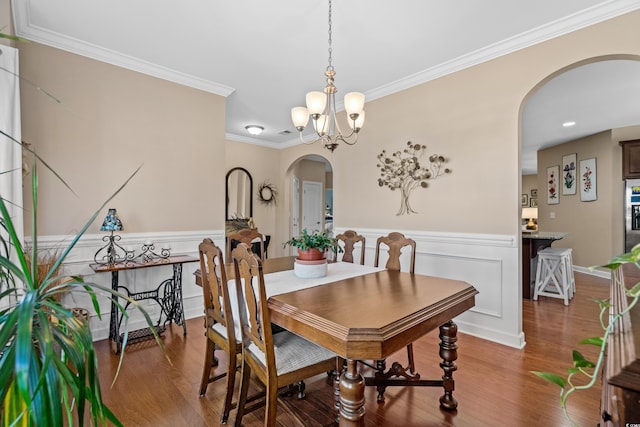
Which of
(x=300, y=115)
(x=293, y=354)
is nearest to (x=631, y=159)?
(x=300, y=115)

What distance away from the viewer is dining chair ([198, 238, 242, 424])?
173 centimetres

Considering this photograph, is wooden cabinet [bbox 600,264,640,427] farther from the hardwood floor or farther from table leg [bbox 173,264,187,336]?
table leg [bbox 173,264,187,336]

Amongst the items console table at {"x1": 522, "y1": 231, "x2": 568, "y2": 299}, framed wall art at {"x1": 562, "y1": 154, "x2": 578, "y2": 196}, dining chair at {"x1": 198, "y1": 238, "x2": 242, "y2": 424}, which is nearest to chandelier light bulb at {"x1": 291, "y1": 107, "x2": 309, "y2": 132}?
dining chair at {"x1": 198, "y1": 238, "x2": 242, "y2": 424}

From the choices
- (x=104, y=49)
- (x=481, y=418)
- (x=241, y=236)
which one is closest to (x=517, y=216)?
(x=481, y=418)

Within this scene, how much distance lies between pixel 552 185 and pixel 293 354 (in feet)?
23.9

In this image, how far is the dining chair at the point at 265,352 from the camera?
4.66 ft

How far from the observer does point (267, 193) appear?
20.2 ft

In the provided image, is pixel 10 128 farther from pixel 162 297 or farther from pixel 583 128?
pixel 583 128

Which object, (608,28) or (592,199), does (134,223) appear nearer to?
(608,28)

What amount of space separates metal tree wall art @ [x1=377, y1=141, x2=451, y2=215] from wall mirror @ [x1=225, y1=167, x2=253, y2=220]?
9.79 feet

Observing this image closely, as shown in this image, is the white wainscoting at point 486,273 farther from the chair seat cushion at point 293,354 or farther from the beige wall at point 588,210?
the beige wall at point 588,210

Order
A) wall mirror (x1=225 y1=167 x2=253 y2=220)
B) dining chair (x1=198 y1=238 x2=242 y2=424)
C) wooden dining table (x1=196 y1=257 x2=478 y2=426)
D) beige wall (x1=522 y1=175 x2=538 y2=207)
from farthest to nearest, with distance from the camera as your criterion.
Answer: beige wall (x1=522 y1=175 x2=538 y2=207) → wall mirror (x1=225 y1=167 x2=253 y2=220) → dining chair (x1=198 y1=238 x2=242 y2=424) → wooden dining table (x1=196 y1=257 x2=478 y2=426)

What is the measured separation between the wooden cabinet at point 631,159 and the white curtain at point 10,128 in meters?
7.86

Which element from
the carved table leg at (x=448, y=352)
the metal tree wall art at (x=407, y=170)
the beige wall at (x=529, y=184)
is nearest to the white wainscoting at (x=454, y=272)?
the metal tree wall art at (x=407, y=170)
